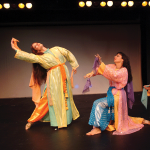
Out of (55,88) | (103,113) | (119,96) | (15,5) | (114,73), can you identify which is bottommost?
(103,113)

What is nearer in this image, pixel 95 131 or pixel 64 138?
pixel 64 138

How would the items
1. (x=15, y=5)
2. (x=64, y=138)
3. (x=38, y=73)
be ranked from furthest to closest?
Result: (x=15, y=5), (x=38, y=73), (x=64, y=138)

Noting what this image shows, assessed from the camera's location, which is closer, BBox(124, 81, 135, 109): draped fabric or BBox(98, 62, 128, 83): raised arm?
BBox(98, 62, 128, 83): raised arm

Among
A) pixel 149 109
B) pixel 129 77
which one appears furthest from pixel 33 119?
pixel 149 109

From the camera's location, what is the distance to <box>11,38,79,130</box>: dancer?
2.89m

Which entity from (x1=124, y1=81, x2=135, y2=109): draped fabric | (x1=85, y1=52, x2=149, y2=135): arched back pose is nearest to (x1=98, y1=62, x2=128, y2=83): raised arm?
(x1=85, y1=52, x2=149, y2=135): arched back pose

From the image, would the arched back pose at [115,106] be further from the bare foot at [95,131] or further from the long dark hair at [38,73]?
the long dark hair at [38,73]

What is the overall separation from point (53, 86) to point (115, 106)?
35.1 inches

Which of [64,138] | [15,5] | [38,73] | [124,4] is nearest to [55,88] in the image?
[38,73]

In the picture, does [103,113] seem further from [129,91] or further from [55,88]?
[55,88]

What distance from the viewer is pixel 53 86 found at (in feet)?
9.53

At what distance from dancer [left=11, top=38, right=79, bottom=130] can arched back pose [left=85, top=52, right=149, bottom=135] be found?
0.45 metres

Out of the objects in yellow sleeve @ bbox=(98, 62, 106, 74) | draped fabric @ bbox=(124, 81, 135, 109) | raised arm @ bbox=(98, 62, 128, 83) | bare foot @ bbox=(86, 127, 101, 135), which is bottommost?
bare foot @ bbox=(86, 127, 101, 135)

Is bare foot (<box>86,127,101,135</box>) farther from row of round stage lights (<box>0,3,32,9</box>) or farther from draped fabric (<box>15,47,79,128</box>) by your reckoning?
row of round stage lights (<box>0,3,32,9</box>)
